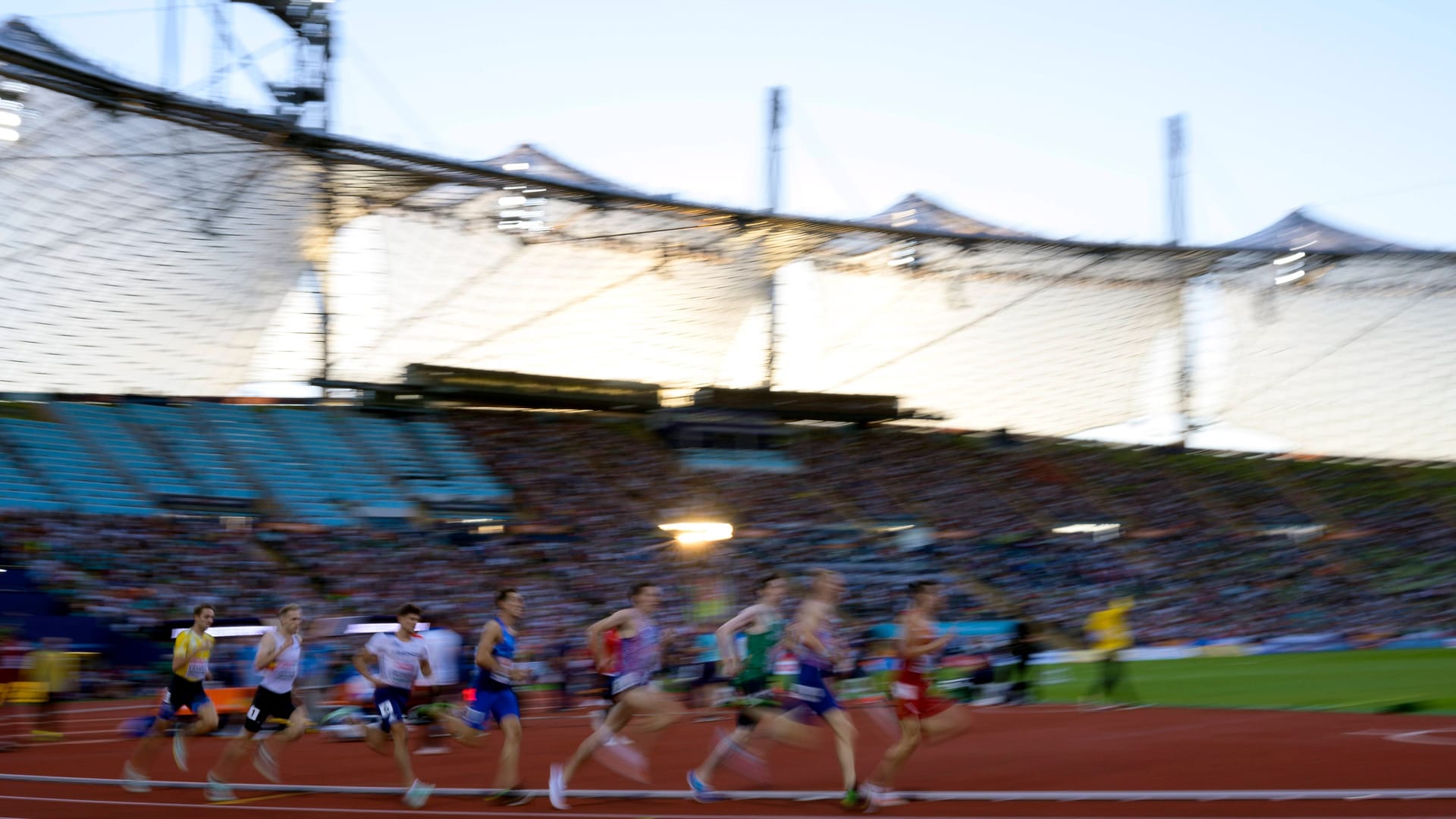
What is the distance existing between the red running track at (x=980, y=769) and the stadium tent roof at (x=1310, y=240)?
2971 centimetres

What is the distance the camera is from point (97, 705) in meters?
21.5

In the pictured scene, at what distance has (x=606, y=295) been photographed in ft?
127

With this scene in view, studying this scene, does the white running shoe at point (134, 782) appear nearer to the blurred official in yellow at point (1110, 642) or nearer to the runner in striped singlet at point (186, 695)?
the runner in striped singlet at point (186, 695)

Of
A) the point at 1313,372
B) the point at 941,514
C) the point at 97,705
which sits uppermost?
the point at 1313,372

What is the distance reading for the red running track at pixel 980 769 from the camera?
30.7 feet

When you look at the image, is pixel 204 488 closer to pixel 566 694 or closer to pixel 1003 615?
pixel 566 694

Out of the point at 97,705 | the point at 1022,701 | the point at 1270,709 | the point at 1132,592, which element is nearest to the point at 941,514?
the point at 1132,592

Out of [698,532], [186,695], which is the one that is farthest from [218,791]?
[698,532]

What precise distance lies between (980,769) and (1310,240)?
39433 mm

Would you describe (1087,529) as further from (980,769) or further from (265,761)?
(265,761)

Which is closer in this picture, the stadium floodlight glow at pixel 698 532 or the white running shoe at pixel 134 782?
the white running shoe at pixel 134 782

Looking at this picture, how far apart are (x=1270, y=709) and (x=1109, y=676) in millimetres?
2239

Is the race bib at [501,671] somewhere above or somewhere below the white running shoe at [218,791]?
above

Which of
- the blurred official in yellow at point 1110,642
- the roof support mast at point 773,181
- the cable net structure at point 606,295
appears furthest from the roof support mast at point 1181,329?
the blurred official in yellow at point 1110,642
